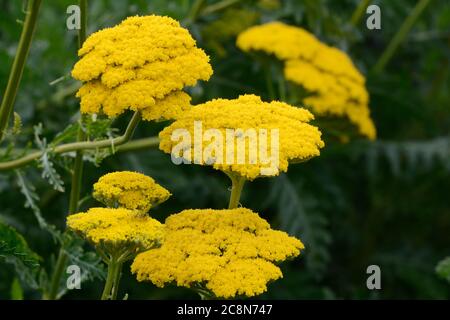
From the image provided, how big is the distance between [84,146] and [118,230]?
0.40 metres

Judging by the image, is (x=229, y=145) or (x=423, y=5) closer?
(x=229, y=145)

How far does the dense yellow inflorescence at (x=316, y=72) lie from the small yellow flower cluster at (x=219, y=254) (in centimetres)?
92

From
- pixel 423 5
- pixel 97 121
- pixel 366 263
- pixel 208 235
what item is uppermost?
pixel 423 5

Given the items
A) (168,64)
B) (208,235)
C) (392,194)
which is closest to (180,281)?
(208,235)

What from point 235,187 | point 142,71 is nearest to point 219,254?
point 235,187

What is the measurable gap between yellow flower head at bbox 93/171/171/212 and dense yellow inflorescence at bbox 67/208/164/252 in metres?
0.07

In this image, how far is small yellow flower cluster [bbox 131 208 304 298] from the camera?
182 cm

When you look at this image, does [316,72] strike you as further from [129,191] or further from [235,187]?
[129,191]

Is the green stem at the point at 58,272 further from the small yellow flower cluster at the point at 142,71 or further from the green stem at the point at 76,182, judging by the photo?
the small yellow flower cluster at the point at 142,71

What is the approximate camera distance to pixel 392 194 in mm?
4387

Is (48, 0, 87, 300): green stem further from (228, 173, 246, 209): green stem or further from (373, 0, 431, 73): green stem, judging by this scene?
(373, 0, 431, 73): green stem

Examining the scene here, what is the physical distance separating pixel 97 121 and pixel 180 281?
48 centimetres

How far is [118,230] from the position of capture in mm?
1764
